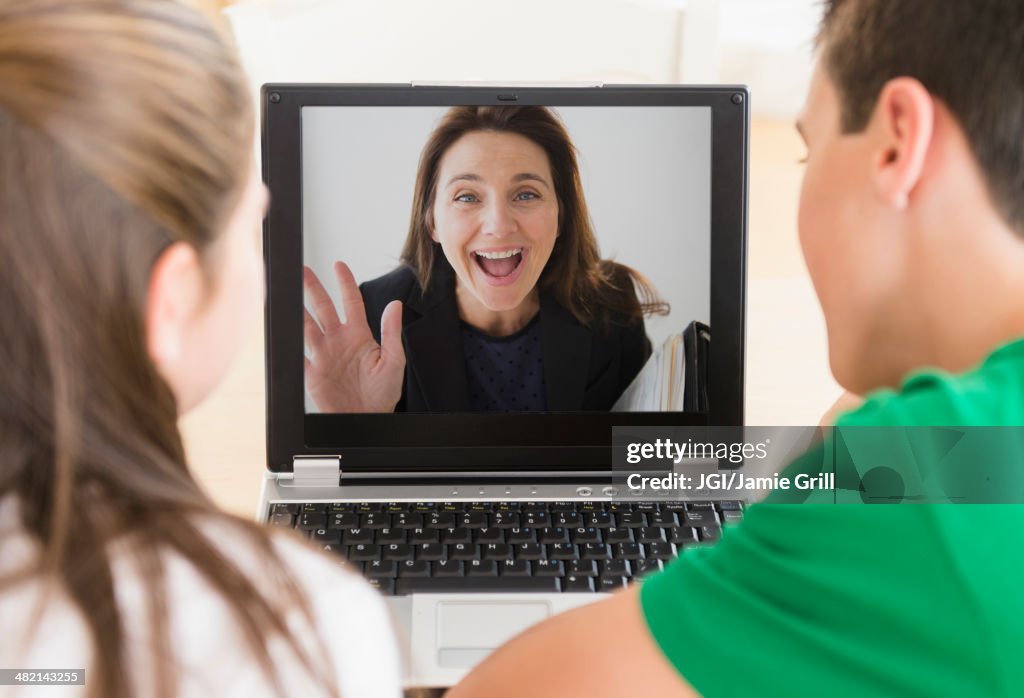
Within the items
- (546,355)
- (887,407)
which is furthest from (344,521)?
(887,407)

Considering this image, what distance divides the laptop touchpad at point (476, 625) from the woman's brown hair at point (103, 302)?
9.2 inches

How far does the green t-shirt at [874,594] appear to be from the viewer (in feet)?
1.52

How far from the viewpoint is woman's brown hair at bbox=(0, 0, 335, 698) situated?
47 cm

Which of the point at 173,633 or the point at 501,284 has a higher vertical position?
the point at 501,284

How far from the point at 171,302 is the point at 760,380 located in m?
0.76

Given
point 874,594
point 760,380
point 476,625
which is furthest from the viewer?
point 760,380

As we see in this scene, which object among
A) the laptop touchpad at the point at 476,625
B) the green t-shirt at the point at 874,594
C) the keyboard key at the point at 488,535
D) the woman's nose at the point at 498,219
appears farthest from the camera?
the woman's nose at the point at 498,219

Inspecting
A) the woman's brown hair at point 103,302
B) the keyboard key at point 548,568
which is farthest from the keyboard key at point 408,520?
the woman's brown hair at point 103,302

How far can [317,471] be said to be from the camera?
3.10 ft

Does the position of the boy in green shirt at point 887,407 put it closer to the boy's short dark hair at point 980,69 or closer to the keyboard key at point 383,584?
the boy's short dark hair at point 980,69

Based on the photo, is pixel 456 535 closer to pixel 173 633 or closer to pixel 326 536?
pixel 326 536

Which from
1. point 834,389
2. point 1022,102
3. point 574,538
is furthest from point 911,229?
point 834,389

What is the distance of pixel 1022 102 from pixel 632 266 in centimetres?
42

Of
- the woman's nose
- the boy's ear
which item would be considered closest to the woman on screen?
the woman's nose
